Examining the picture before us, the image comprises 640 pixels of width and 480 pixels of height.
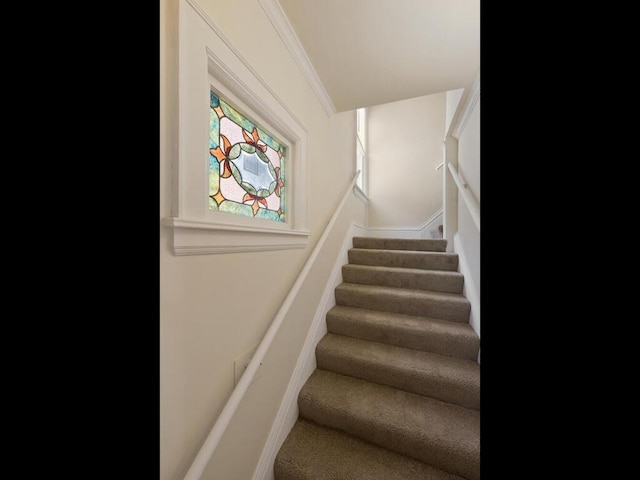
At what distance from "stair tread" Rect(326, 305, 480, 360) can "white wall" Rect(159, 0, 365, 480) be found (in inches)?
16.3

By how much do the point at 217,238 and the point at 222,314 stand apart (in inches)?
11.3

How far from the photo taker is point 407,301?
1734 mm

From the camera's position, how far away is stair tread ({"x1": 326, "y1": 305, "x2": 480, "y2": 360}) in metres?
1.42

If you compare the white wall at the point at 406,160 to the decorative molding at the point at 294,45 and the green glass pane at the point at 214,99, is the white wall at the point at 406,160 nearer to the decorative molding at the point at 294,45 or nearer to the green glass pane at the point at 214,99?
the decorative molding at the point at 294,45

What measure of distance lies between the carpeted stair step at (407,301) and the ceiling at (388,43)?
5.40 feet

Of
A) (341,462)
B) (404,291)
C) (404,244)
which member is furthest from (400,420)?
(404,244)

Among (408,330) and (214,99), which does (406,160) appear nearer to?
(408,330)

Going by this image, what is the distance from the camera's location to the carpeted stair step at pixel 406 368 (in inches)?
48.3

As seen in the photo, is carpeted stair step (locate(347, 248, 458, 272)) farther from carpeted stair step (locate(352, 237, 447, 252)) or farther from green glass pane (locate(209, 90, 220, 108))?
green glass pane (locate(209, 90, 220, 108))

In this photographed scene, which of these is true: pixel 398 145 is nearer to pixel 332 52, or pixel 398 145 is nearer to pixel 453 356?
pixel 332 52

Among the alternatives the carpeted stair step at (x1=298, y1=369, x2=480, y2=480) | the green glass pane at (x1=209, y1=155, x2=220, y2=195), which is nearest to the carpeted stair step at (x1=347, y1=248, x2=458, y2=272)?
the carpeted stair step at (x1=298, y1=369, x2=480, y2=480)

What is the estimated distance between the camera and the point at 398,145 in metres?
3.61

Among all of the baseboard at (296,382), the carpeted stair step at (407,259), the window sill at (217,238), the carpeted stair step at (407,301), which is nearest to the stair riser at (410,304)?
the carpeted stair step at (407,301)
